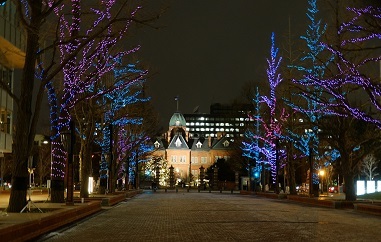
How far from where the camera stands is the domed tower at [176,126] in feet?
511

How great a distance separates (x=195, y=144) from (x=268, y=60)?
338 feet

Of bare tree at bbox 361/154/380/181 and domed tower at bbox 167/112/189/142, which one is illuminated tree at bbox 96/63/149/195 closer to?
bare tree at bbox 361/154/380/181

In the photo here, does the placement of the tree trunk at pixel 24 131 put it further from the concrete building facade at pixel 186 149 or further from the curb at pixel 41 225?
the concrete building facade at pixel 186 149

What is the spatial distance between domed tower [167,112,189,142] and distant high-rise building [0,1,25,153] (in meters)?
108

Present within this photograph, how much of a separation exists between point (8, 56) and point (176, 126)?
384 feet

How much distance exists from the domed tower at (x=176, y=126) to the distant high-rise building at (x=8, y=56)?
108m

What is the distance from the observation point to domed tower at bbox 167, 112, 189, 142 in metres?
156

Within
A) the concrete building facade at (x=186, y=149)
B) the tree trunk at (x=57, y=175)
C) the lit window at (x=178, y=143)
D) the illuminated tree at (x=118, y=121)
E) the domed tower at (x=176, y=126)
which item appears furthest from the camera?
the domed tower at (x=176, y=126)

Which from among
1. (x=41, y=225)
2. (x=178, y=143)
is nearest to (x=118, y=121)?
(x=41, y=225)

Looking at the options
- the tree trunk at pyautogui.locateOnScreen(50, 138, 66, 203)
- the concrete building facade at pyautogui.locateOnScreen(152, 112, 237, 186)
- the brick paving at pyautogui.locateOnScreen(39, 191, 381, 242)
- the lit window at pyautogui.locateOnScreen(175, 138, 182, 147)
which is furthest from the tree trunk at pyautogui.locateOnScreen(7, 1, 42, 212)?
the lit window at pyautogui.locateOnScreen(175, 138, 182, 147)

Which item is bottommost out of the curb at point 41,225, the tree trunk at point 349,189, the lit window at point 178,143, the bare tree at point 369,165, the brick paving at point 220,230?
the brick paving at point 220,230

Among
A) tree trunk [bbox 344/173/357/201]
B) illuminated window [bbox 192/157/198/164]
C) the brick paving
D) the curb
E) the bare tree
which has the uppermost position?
illuminated window [bbox 192/157/198/164]

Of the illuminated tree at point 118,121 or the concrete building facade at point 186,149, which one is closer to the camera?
the illuminated tree at point 118,121

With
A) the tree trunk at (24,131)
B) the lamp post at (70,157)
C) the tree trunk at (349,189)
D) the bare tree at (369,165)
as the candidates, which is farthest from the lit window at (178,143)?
the tree trunk at (24,131)
